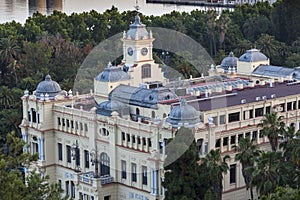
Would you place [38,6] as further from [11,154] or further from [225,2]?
[11,154]

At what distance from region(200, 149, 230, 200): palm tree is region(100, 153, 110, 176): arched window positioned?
30.4ft

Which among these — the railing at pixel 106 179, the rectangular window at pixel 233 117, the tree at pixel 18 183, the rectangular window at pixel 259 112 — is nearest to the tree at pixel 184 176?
the rectangular window at pixel 233 117

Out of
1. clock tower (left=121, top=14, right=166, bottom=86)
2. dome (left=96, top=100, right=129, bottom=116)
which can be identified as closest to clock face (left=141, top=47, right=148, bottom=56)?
clock tower (left=121, top=14, right=166, bottom=86)

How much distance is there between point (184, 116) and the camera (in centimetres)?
5175

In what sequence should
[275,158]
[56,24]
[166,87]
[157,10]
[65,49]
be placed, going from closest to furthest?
[275,158]
[166,87]
[65,49]
[56,24]
[157,10]

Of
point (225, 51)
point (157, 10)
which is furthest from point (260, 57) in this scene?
point (157, 10)

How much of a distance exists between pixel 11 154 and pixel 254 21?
233 feet

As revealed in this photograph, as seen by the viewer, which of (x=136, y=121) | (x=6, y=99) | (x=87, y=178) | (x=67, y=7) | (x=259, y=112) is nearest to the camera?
(x=87, y=178)

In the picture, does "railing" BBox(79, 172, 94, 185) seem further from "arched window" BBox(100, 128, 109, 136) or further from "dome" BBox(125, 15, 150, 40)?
"dome" BBox(125, 15, 150, 40)

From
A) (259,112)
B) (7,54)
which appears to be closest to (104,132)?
(259,112)

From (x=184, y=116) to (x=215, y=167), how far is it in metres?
5.06

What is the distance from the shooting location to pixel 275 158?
4681cm

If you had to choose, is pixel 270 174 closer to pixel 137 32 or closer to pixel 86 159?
pixel 86 159

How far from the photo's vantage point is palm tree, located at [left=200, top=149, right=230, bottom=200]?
47875 mm
